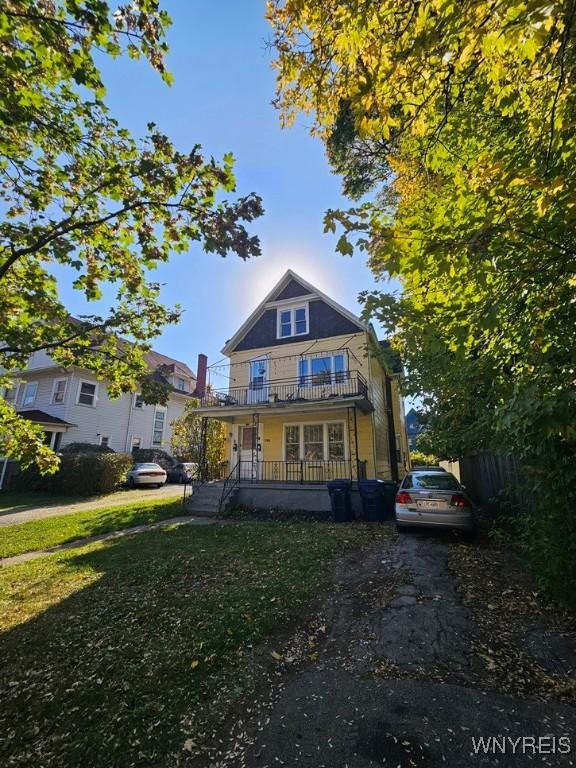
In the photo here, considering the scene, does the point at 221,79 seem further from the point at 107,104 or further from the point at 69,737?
the point at 69,737

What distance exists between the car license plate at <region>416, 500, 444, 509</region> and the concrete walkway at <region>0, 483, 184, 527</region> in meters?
10.8

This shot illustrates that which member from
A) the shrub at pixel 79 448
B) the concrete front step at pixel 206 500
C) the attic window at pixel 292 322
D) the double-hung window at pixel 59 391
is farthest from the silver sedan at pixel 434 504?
the double-hung window at pixel 59 391

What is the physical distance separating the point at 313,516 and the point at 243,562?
524 centimetres

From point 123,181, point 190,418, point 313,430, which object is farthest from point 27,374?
point 123,181

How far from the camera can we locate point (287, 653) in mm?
3477

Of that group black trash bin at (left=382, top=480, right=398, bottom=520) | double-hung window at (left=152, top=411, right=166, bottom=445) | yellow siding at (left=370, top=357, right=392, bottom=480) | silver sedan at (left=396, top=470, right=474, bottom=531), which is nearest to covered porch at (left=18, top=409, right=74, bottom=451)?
double-hung window at (left=152, top=411, right=166, bottom=445)

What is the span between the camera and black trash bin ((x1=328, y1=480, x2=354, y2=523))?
10.6 m

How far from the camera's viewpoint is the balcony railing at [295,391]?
14.0 metres

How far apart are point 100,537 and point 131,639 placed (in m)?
6.34

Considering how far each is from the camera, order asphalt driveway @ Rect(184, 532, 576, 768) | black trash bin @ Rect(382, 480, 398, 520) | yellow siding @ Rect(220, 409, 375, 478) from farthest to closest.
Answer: yellow siding @ Rect(220, 409, 375, 478) < black trash bin @ Rect(382, 480, 398, 520) < asphalt driveway @ Rect(184, 532, 576, 768)

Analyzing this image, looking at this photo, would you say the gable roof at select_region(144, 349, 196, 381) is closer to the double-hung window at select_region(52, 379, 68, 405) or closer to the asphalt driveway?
the double-hung window at select_region(52, 379, 68, 405)

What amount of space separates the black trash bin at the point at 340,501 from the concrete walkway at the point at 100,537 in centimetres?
354

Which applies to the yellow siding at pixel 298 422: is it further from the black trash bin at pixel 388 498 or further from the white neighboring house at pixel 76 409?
the white neighboring house at pixel 76 409

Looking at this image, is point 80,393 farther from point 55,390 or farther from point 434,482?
point 434,482
